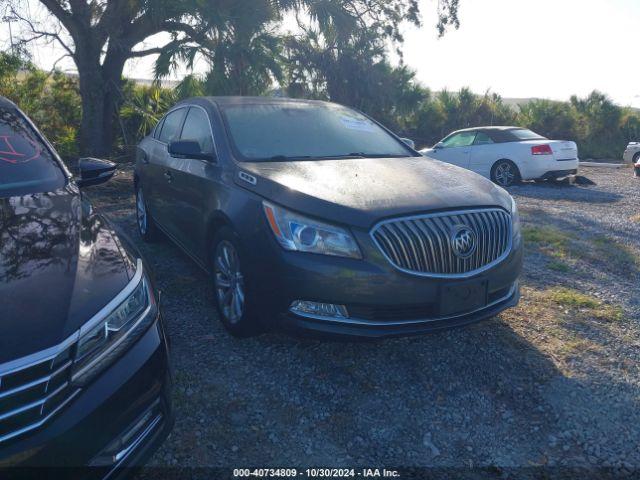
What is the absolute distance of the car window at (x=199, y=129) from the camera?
13.5ft

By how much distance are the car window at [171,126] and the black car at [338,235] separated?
94cm

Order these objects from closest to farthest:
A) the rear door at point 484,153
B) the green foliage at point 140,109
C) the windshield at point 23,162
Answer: the windshield at point 23,162
the rear door at point 484,153
the green foliage at point 140,109

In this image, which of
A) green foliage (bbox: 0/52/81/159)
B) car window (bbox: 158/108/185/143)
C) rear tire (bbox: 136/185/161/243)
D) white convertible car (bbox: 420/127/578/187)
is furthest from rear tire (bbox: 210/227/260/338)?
green foliage (bbox: 0/52/81/159)

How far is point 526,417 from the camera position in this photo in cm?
285

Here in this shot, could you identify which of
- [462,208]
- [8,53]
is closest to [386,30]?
[8,53]

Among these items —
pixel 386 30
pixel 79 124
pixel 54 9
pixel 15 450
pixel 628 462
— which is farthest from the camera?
pixel 386 30

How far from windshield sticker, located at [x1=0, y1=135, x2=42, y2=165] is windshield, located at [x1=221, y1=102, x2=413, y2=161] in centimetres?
126

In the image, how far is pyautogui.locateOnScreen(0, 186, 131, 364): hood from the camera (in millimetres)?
1768

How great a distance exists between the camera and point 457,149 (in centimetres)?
1247

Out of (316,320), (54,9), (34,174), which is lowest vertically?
(316,320)

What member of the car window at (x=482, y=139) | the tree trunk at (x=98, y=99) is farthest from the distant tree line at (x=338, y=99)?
the car window at (x=482, y=139)

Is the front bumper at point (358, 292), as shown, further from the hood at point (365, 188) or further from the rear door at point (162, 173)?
the rear door at point (162, 173)

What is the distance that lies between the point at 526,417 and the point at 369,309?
99 centimetres

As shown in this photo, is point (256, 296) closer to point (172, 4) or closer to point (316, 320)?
point (316, 320)
